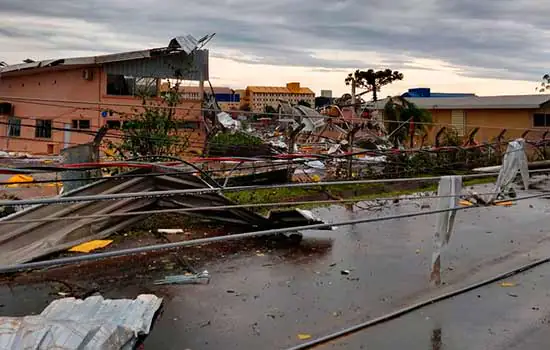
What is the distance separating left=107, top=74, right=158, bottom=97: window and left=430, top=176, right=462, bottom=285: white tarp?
1810cm

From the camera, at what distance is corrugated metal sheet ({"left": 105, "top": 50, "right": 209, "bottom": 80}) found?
21.5 meters

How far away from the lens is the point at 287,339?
4.28 meters

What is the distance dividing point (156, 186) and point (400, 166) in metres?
8.77

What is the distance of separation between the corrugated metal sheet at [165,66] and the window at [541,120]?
1468cm

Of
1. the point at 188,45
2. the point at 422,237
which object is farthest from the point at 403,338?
the point at 188,45

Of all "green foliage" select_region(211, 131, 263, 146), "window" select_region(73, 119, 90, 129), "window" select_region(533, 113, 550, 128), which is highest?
"window" select_region(533, 113, 550, 128)

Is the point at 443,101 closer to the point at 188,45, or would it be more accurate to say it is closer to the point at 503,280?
the point at 188,45

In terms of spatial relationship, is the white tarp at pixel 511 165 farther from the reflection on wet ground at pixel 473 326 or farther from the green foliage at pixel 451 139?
the green foliage at pixel 451 139

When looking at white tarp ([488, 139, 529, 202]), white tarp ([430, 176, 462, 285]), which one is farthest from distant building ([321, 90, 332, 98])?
white tarp ([430, 176, 462, 285])

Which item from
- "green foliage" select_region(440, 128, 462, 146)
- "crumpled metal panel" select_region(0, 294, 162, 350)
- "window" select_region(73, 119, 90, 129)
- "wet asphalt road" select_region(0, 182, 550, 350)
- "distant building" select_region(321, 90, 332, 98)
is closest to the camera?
"crumpled metal panel" select_region(0, 294, 162, 350)

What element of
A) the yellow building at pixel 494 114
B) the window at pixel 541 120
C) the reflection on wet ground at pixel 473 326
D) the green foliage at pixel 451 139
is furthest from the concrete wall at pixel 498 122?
the reflection on wet ground at pixel 473 326

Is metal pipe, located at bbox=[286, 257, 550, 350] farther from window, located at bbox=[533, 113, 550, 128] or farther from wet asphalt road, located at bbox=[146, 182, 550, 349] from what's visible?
window, located at bbox=[533, 113, 550, 128]

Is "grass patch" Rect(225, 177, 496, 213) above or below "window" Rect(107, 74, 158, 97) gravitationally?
below

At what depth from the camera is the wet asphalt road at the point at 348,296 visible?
4.37 meters
